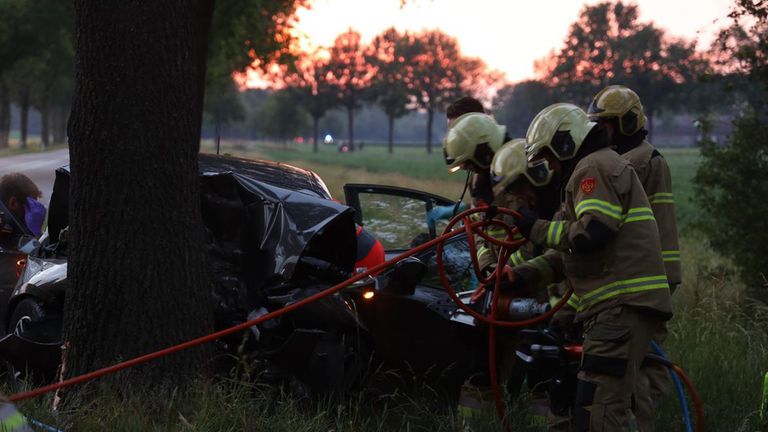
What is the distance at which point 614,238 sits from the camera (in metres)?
3.55

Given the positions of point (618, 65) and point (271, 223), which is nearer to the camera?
point (271, 223)

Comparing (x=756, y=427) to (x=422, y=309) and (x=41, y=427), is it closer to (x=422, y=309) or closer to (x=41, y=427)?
(x=422, y=309)

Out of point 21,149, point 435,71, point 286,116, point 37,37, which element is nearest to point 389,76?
point 435,71

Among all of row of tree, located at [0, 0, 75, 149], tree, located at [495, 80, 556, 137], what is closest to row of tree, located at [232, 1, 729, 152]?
tree, located at [495, 80, 556, 137]

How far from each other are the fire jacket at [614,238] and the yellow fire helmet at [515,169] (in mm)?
200

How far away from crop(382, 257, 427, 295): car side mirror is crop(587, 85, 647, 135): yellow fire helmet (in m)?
1.14

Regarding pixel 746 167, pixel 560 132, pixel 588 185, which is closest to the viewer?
pixel 588 185

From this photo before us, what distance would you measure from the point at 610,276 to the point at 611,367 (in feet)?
1.21

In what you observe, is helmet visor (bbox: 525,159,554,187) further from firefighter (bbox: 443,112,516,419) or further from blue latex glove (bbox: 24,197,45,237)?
blue latex glove (bbox: 24,197,45,237)

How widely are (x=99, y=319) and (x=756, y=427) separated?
337 centimetres

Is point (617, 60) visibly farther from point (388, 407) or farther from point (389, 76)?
point (388, 407)

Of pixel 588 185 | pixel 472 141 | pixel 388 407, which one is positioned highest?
pixel 472 141

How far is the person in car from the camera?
20.5 feet

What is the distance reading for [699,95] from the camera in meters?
75.1
